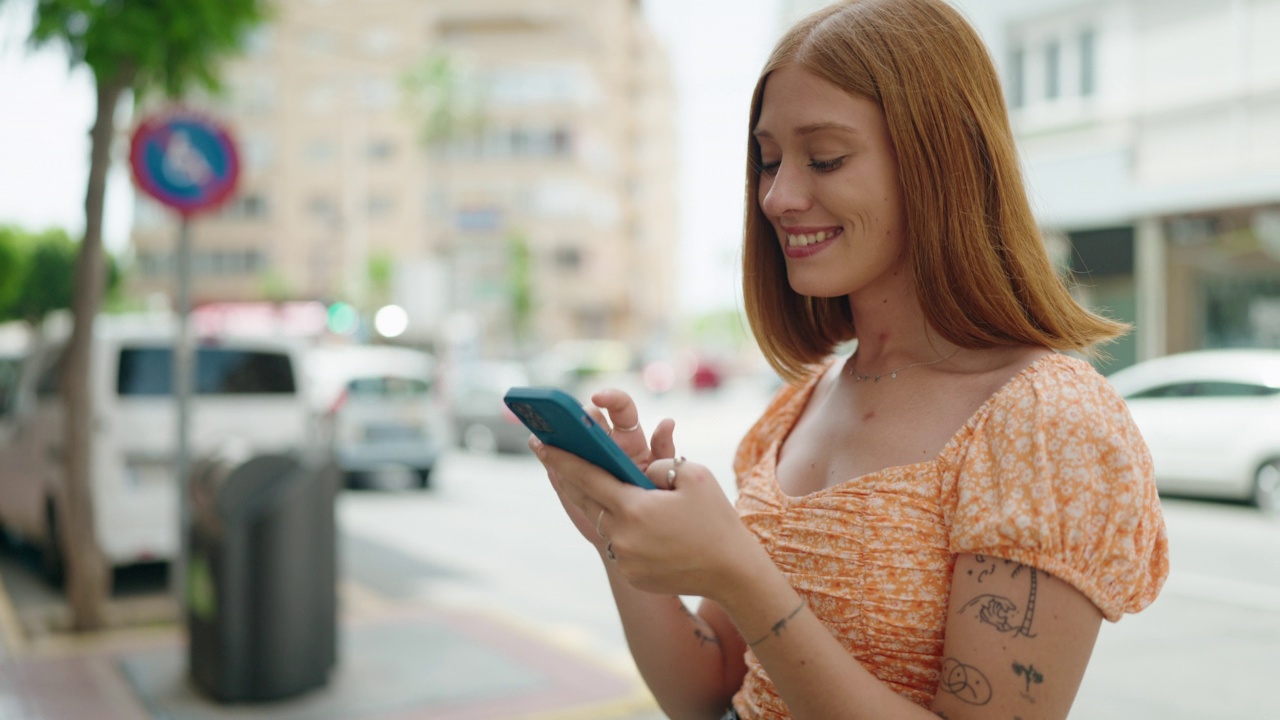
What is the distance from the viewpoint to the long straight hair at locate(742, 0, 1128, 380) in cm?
147

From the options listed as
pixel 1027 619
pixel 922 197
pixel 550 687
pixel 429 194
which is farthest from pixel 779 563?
pixel 429 194

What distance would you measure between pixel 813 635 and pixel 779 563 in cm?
23

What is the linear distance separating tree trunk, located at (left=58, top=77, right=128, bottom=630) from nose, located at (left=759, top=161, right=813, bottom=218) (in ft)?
20.6

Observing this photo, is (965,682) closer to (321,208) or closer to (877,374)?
(877,374)

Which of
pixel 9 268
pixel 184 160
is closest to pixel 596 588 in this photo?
pixel 184 160

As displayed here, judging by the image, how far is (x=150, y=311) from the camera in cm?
5925

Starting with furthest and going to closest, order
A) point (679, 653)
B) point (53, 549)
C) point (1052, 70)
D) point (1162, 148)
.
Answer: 1. point (1052, 70)
2. point (1162, 148)
3. point (53, 549)
4. point (679, 653)

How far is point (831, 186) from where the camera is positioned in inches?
60.1

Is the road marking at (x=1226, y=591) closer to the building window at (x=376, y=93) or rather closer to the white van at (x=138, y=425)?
the white van at (x=138, y=425)

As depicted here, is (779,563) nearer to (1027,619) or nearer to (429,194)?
(1027,619)

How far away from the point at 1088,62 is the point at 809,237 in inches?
727

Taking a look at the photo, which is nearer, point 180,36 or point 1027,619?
point 1027,619

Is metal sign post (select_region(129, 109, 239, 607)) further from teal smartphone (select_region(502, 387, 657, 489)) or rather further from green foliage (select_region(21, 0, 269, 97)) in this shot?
teal smartphone (select_region(502, 387, 657, 489))

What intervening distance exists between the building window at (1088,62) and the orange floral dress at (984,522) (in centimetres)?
1837
